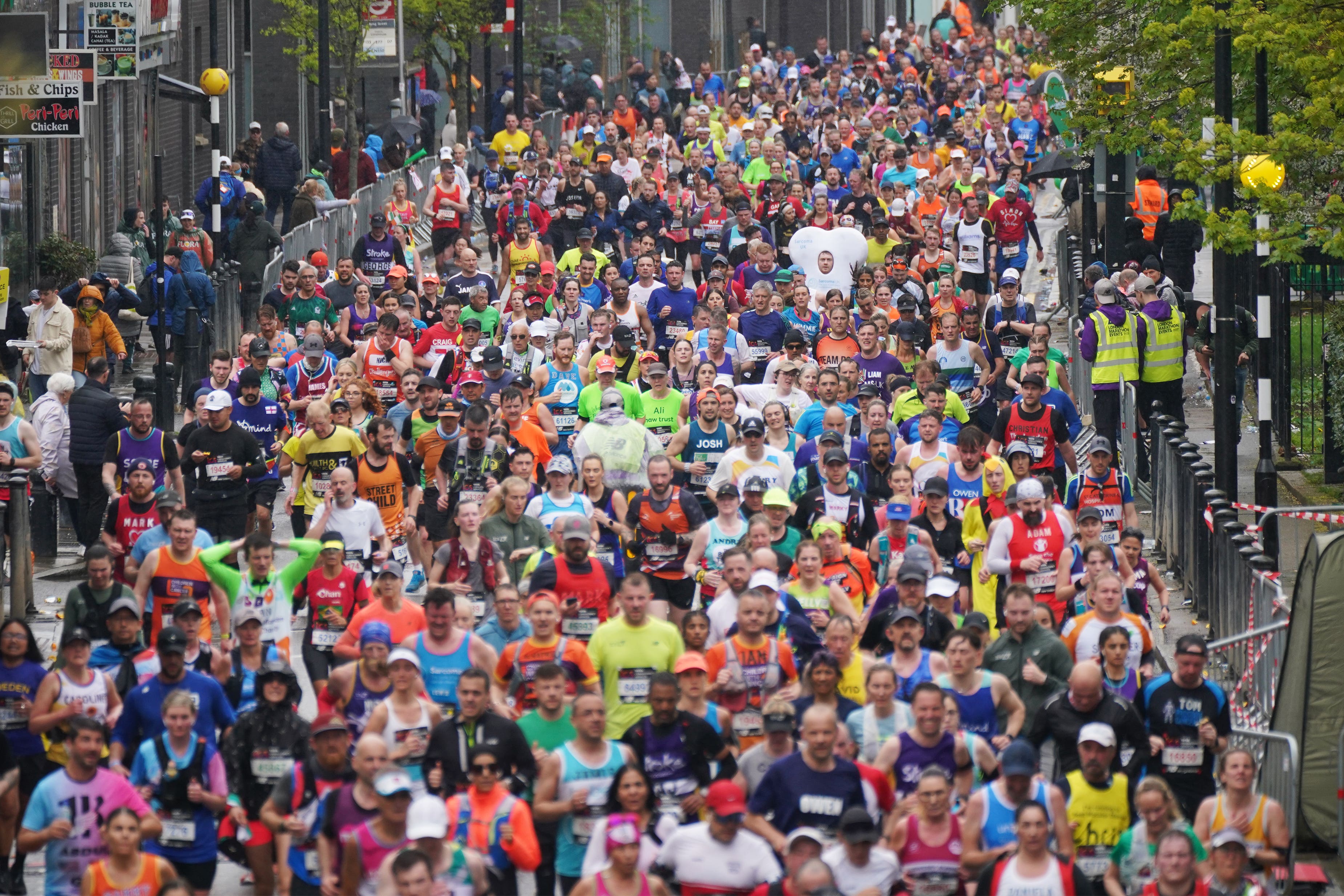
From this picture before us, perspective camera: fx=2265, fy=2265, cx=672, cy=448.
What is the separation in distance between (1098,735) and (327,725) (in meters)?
3.52

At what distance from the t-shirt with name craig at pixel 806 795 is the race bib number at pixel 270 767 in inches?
89.7

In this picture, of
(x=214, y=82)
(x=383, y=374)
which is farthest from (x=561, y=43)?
(x=383, y=374)

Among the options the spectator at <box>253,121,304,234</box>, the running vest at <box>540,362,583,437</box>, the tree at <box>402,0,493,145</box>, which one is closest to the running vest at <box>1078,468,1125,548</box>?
the running vest at <box>540,362,583,437</box>

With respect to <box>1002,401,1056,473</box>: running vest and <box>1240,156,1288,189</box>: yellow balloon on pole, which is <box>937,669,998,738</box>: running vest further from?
<box>1240,156,1288,189</box>: yellow balloon on pole

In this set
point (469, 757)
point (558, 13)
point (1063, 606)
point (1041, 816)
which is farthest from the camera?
point (558, 13)

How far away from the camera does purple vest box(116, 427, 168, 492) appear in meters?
16.1

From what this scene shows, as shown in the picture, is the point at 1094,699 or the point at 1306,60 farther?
the point at 1306,60

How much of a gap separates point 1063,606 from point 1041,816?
177 inches

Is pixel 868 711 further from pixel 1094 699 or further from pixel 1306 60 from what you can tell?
pixel 1306 60

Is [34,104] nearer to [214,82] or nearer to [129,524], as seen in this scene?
[214,82]

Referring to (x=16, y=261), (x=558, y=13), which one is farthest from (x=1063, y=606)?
(x=558, y=13)

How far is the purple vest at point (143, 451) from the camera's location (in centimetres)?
1606

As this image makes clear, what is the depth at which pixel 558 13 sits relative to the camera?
56844mm

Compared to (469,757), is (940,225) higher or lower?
higher
